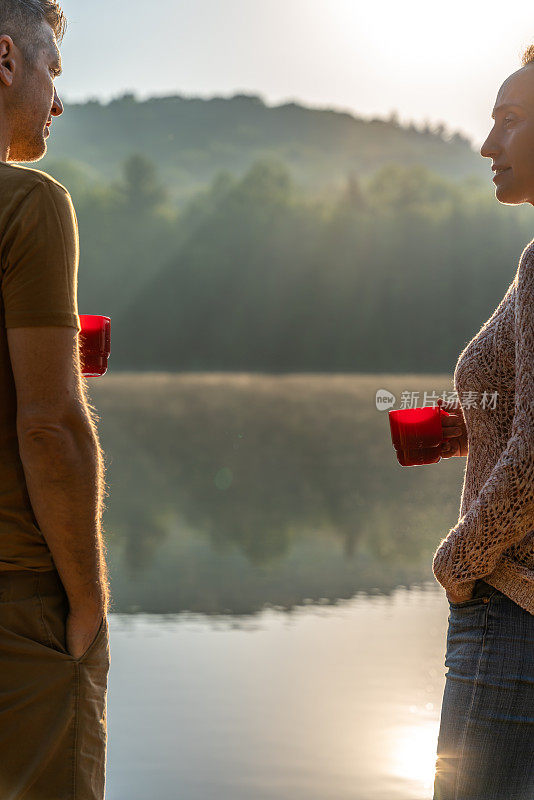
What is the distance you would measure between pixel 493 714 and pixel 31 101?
3.37ft

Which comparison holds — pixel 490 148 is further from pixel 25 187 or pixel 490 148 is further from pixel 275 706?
pixel 275 706

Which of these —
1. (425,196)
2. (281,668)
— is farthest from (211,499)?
(425,196)

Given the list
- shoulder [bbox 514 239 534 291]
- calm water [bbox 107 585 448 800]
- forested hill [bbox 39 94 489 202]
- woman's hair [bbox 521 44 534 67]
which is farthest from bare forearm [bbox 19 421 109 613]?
forested hill [bbox 39 94 489 202]

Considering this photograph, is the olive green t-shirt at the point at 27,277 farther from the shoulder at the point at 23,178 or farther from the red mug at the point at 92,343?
the red mug at the point at 92,343

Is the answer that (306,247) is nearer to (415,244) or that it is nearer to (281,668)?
(415,244)

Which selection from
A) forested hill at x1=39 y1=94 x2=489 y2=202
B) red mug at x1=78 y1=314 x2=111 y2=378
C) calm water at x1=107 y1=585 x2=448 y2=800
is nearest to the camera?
red mug at x1=78 y1=314 x2=111 y2=378

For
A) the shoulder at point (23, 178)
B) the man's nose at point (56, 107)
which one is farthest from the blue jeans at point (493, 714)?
the man's nose at point (56, 107)

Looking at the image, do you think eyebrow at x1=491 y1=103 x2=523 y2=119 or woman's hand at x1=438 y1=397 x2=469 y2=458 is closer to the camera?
eyebrow at x1=491 y1=103 x2=523 y2=119

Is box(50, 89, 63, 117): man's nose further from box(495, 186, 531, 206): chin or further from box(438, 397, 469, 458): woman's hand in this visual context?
box(438, 397, 469, 458): woman's hand

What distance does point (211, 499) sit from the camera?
11.0 metres

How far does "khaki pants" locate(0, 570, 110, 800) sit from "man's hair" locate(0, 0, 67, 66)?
67 centimetres

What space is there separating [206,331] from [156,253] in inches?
355

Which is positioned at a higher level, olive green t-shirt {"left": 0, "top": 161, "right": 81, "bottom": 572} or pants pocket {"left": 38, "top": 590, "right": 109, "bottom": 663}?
olive green t-shirt {"left": 0, "top": 161, "right": 81, "bottom": 572}

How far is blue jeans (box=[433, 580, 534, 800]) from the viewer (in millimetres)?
1428
